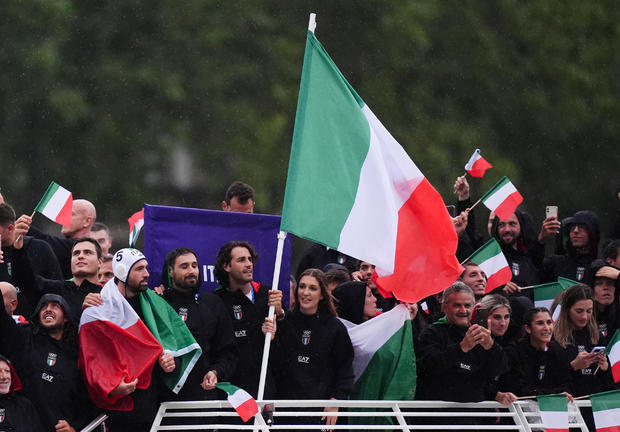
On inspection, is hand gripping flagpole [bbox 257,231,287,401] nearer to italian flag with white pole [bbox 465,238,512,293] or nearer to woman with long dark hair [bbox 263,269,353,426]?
woman with long dark hair [bbox 263,269,353,426]

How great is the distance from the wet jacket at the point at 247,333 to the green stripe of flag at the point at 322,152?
963 mm

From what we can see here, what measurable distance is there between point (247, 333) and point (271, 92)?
9.13 meters

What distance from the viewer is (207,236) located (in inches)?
490

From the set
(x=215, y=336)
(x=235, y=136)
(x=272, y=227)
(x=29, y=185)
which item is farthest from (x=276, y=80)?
(x=215, y=336)

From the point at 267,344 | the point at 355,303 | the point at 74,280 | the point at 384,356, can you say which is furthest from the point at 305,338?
the point at 74,280

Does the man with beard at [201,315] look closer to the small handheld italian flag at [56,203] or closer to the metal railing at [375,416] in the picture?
the metal railing at [375,416]

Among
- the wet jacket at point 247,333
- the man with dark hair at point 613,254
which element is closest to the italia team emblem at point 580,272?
the man with dark hair at point 613,254

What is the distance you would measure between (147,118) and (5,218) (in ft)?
28.4

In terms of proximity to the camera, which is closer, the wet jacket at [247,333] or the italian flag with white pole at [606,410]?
the wet jacket at [247,333]

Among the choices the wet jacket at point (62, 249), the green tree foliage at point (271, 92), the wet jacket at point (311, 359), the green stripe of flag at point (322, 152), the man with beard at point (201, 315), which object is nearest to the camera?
the green stripe of flag at point (322, 152)

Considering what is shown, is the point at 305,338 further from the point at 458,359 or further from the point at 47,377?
the point at 47,377

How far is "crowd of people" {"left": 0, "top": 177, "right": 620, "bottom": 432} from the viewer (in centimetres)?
1080

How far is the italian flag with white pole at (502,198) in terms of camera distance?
555 inches

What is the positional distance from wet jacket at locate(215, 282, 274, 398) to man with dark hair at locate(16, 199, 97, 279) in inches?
78.0
